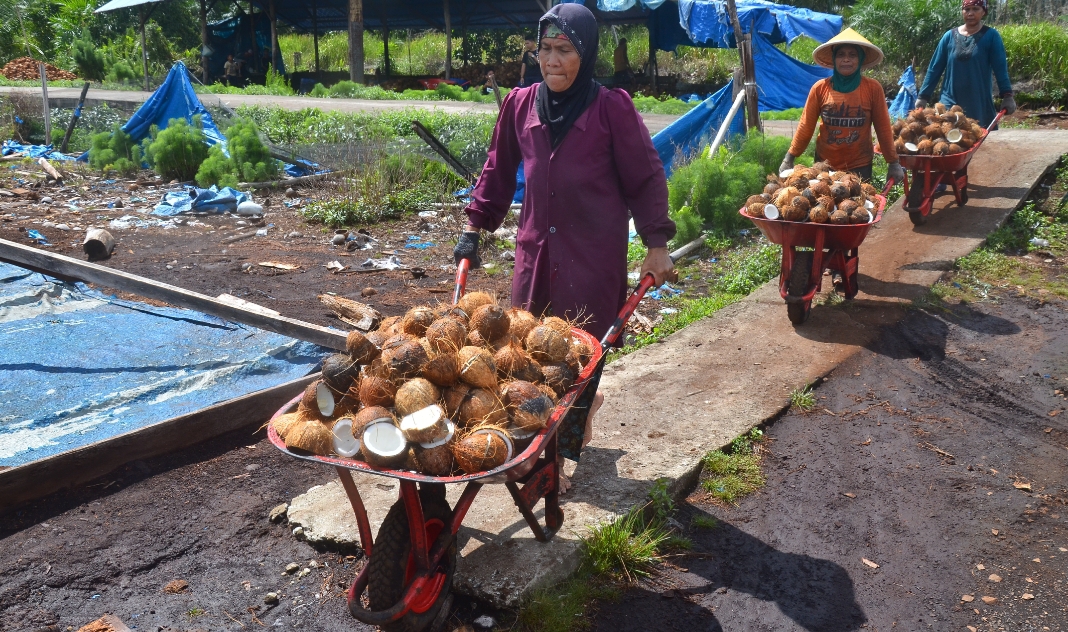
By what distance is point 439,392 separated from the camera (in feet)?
8.77

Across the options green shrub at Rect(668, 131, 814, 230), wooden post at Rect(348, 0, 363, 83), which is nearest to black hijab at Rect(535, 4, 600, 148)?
green shrub at Rect(668, 131, 814, 230)

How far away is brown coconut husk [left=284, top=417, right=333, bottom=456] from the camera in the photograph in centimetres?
253

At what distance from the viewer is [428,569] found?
8.89 ft

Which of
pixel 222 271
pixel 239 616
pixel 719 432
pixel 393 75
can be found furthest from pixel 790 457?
pixel 393 75

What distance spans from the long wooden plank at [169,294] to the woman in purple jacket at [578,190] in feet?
5.88

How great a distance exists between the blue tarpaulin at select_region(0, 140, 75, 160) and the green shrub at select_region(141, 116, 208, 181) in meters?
4.02

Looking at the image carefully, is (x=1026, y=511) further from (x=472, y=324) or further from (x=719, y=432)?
(x=472, y=324)

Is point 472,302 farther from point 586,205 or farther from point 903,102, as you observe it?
point 903,102

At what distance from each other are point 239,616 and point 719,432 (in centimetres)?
254

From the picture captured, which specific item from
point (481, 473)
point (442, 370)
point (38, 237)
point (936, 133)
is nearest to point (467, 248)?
point (442, 370)

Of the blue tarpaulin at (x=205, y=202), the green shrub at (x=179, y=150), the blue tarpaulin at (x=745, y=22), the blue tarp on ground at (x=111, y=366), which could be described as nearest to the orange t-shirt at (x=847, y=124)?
the blue tarp on ground at (x=111, y=366)

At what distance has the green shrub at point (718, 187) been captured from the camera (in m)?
8.13

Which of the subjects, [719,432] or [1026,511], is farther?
[719,432]

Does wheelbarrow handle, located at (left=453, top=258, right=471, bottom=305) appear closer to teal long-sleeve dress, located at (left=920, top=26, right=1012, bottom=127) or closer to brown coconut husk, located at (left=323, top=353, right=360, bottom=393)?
brown coconut husk, located at (left=323, top=353, right=360, bottom=393)
